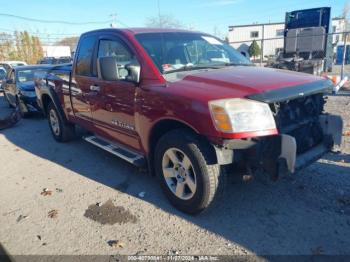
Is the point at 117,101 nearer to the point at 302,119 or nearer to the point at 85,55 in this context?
the point at 85,55

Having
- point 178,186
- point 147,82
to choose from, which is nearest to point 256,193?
point 178,186

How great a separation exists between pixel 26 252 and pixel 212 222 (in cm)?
187

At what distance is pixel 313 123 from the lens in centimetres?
346

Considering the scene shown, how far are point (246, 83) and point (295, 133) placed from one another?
2.58 feet

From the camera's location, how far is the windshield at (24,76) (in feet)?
32.9

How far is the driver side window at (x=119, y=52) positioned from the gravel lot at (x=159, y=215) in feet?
5.13

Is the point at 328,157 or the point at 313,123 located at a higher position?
the point at 313,123

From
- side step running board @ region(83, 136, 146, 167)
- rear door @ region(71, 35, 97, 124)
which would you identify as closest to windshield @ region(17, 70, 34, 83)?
rear door @ region(71, 35, 97, 124)

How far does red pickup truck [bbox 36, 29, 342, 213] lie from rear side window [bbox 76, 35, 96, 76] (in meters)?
0.03

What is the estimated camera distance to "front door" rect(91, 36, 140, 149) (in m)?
3.71

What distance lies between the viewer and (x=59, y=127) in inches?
244

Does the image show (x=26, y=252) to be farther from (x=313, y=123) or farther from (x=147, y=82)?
(x=313, y=123)

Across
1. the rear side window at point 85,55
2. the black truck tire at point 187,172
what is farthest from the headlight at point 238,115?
the rear side window at point 85,55

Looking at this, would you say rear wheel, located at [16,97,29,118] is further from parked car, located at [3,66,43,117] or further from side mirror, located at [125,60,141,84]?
side mirror, located at [125,60,141,84]
